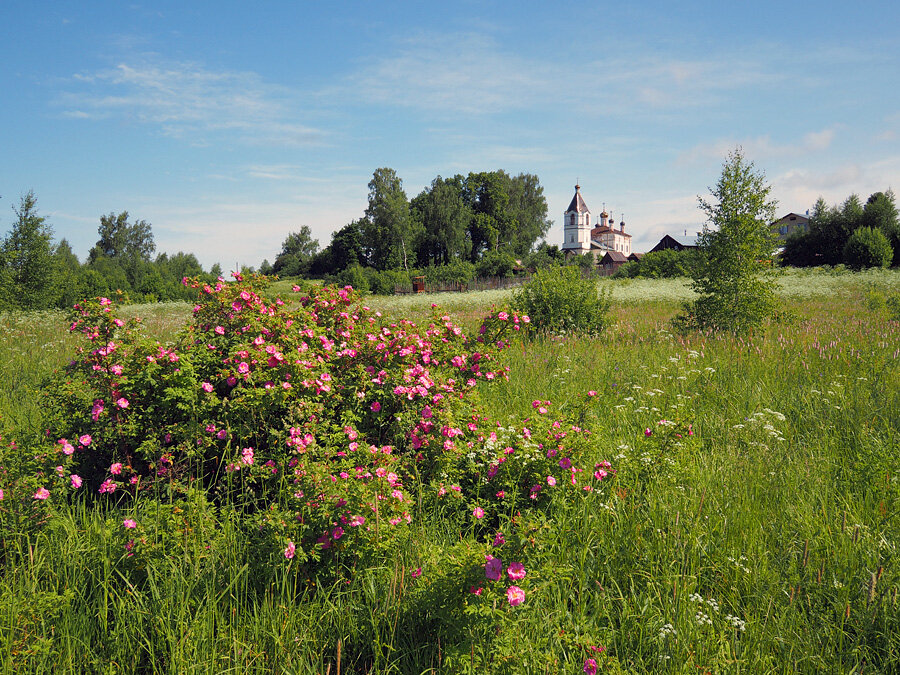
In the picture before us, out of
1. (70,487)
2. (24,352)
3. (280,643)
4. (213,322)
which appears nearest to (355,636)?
(280,643)

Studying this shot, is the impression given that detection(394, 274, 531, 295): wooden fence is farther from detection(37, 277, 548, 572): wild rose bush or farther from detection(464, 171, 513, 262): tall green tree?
detection(37, 277, 548, 572): wild rose bush

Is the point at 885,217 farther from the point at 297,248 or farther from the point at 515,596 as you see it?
the point at 297,248

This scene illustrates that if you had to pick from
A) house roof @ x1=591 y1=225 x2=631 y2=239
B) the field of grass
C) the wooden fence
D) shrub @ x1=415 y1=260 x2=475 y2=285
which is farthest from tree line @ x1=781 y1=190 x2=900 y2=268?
house roof @ x1=591 y1=225 x2=631 y2=239

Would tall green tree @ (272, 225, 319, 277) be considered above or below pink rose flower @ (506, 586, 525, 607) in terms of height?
above

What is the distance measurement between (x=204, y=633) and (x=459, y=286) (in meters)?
47.9

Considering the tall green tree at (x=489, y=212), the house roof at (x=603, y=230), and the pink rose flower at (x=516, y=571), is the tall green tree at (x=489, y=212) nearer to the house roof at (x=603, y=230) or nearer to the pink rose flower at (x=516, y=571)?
the house roof at (x=603, y=230)

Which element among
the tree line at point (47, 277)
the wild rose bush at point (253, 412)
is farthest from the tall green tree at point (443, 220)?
the wild rose bush at point (253, 412)

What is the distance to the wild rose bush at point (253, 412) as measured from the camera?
272 centimetres

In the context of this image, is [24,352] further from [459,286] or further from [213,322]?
[459,286]

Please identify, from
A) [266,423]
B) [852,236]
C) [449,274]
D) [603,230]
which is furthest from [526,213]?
[266,423]

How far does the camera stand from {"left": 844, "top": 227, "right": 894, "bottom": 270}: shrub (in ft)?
131

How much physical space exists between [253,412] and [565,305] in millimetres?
8002

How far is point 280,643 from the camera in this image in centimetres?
198

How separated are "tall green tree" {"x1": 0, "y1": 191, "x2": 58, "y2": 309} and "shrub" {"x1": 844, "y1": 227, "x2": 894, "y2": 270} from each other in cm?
5965
